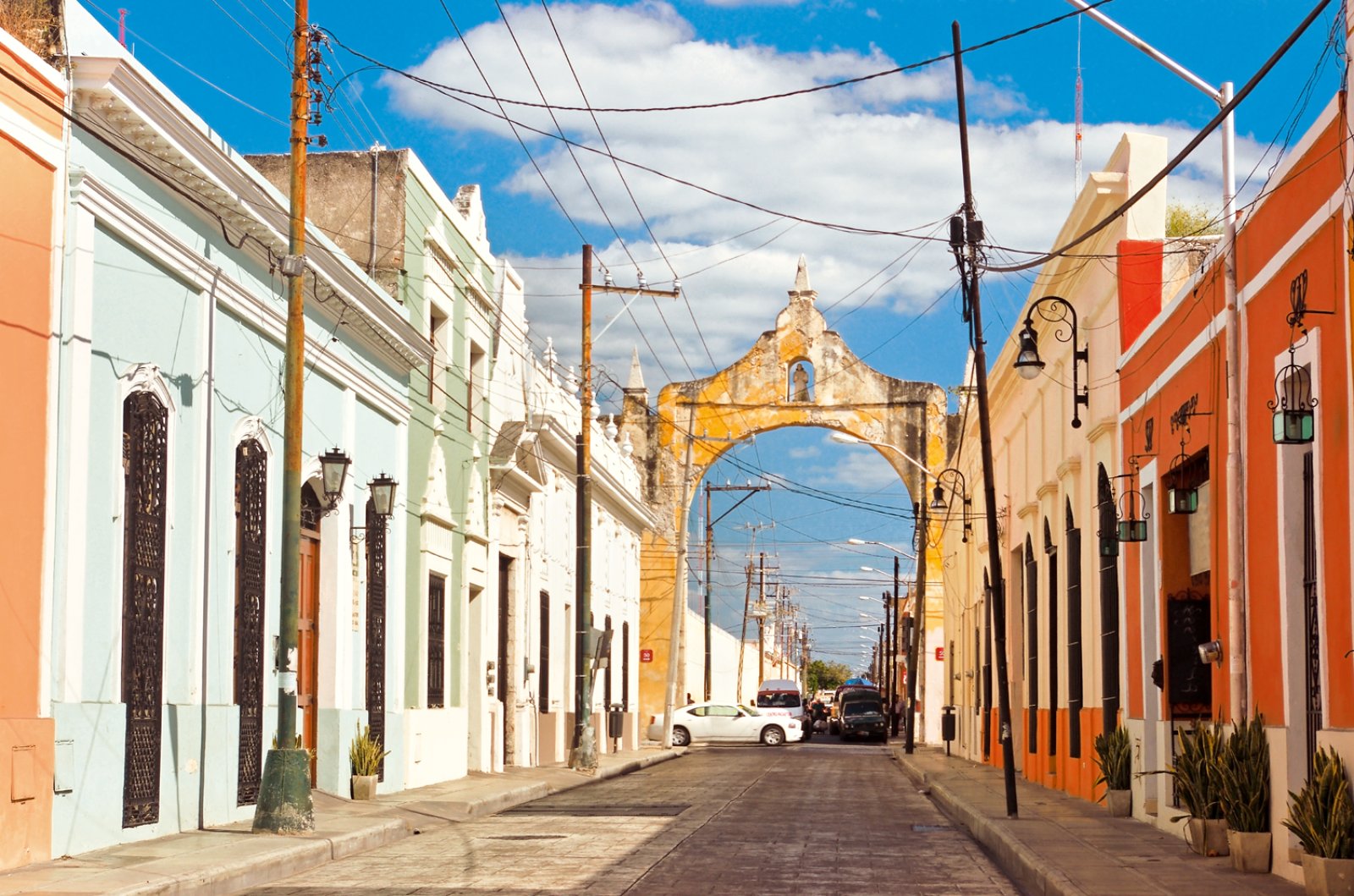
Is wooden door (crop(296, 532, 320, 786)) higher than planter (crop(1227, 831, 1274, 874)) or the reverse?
higher

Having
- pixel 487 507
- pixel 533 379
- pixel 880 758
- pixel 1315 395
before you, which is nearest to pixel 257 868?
pixel 1315 395

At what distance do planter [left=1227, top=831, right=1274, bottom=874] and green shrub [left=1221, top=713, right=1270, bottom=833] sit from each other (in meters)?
0.12

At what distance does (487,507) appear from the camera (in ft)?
103

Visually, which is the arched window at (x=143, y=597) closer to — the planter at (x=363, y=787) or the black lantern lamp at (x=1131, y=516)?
the planter at (x=363, y=787)

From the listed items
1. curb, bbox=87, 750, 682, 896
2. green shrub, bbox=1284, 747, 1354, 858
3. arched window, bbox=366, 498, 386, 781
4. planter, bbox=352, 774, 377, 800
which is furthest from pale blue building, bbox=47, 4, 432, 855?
green shrub, bbox=1284, 747, 1354, 858

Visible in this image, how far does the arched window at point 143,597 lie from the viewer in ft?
50.6

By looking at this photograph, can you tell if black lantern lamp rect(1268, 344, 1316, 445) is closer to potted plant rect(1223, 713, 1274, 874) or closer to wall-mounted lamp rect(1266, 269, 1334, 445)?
wall-mounted lamp rect(1266, 269, 1334, 445)

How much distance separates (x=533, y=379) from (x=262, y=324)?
1640cm

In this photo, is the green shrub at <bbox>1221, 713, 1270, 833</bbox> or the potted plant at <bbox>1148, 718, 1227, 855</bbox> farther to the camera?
the potted plant at <bbox>1148, 718, 1227, 855</bbox>

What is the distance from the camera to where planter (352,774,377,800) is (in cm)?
2238

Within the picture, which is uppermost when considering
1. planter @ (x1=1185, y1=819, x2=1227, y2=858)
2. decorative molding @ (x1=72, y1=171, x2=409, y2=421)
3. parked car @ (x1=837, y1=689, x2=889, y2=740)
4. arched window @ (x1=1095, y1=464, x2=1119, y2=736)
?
decorative molding @ (x1=72, y1=171, x2=409, y2=421)

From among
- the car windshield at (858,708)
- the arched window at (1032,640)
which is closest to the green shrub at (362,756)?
the arched window at (1032,640)

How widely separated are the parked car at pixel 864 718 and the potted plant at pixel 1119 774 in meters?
48.3

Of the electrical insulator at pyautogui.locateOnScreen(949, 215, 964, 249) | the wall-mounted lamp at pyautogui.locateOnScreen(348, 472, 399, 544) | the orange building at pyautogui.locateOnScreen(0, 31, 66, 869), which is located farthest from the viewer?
the wall-mounted lamp at pyautogui.locateOnScreen(348, 472, 399, 544)
